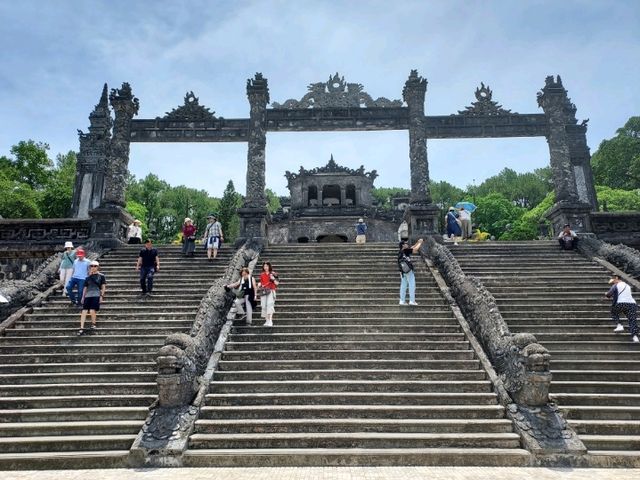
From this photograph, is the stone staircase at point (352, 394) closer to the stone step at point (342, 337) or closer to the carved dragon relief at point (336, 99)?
the stone step at point (342, 337)

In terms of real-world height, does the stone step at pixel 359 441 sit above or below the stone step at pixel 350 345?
below

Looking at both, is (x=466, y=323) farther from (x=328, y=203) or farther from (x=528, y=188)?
(x=528, y=188)

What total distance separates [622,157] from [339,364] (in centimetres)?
4046

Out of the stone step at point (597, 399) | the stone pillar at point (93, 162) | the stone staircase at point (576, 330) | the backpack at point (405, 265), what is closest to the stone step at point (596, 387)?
the stone staircase at point (576, 330)

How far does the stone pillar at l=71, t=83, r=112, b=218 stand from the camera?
2277 centimetres

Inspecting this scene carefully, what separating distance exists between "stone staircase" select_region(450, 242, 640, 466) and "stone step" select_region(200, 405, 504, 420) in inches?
51.9

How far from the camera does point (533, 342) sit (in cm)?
645

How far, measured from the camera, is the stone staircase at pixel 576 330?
597 centimetres

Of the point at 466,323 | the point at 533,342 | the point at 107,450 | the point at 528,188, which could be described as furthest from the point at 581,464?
the point at 528,188

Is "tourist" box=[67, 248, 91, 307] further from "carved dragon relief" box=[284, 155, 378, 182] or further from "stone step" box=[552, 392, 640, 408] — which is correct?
"carved dragon relief" box=[284, 155, 378, 182]

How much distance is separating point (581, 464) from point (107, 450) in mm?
5981

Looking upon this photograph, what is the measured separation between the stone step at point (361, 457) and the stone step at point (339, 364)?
1.95m

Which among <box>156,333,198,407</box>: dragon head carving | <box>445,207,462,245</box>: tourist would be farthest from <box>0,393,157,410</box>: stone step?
<box>445,207,462,245</box>: tourist

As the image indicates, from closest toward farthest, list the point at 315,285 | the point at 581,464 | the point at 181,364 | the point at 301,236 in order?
the point at 581,464
the point at 181,364
the point at 315,285
the point at 301,236
